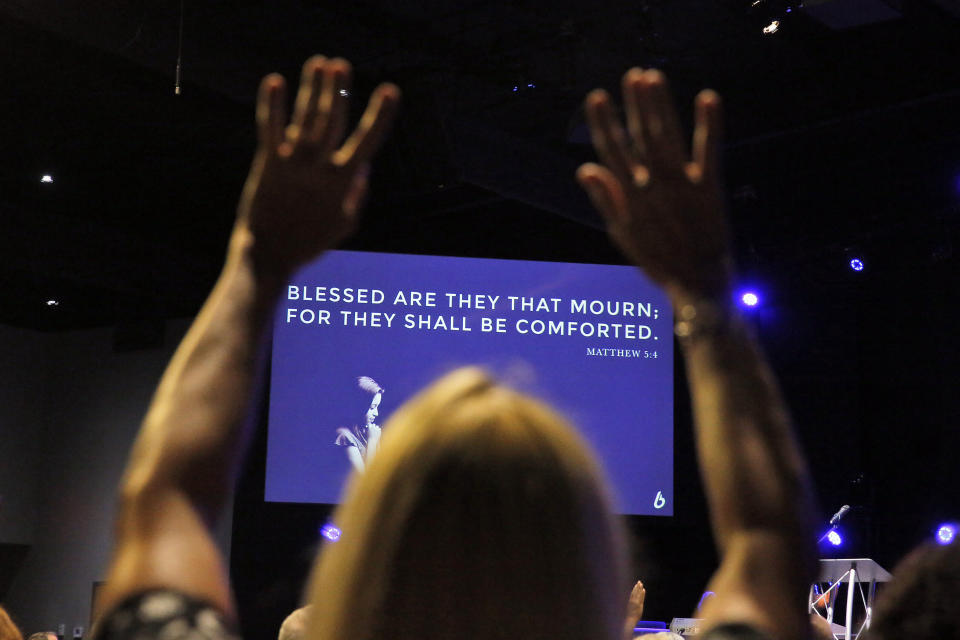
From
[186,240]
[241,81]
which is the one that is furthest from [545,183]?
[186,240]

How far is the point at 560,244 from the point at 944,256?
274 centimetres

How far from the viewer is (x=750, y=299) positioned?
28.9 feet

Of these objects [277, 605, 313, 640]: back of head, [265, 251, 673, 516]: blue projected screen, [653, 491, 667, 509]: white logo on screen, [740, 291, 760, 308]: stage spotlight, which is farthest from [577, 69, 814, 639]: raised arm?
[740, 291, 760, 308]: stage spotlight

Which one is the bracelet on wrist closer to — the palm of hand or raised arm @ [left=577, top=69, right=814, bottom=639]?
raised arm @ [left=577, top=69, right=814, bottom=639]

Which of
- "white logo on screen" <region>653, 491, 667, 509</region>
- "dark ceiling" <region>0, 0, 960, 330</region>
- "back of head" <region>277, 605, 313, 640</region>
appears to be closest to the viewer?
"back of head" <region>277, 605, 313, 640</region>

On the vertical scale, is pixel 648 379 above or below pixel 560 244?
below

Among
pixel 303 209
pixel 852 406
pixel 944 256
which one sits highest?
pixel 944 256

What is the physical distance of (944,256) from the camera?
7.99 metres

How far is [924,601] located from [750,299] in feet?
26.4

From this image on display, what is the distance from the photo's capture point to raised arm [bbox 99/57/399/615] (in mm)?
703

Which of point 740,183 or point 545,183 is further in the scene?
point 740,183

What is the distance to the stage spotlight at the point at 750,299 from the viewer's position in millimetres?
8766

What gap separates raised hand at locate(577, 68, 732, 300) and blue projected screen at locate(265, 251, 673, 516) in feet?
21.4

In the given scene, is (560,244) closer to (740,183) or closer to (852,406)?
(740,183)
